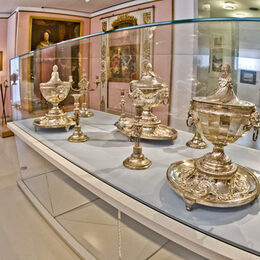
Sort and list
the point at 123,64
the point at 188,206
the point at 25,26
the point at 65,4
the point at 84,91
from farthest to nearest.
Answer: the point at 25,26, the point at 65,4, the point at 84,91, the point at 123,64, the point at 188,206

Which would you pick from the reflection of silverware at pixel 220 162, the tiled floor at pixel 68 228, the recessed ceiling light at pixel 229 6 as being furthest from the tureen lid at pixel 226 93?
the recessed ceiling light at pixel 229 6

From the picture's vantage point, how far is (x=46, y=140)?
1463 mm

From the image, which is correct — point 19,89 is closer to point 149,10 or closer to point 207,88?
point 207,88

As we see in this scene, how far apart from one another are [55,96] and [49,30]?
373cm

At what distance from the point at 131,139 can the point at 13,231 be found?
1.04 metres

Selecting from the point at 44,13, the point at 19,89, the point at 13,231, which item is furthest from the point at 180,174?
the point at 44,13

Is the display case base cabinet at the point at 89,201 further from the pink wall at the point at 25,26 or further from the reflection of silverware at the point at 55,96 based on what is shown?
the pink wall at the point at 25,26

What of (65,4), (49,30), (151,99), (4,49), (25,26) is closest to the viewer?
(151,99)

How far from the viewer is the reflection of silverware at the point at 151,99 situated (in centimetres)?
124

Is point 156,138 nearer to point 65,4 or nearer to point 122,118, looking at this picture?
point 122,118

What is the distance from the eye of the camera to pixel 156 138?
4.25 ft

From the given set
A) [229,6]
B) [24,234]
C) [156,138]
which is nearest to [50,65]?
[156,138]

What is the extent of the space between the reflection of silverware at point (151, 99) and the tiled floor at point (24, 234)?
83 cm

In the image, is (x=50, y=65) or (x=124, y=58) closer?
(x=124, y=58)
